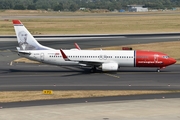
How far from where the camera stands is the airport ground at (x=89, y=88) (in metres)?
38.0

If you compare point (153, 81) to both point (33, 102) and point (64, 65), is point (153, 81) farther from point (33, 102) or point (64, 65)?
point (33, 102)

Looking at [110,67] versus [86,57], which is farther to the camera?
[86,57]

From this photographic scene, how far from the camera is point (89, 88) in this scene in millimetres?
52000

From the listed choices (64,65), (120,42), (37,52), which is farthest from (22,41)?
(120,42)

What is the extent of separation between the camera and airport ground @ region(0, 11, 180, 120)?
1497 inches

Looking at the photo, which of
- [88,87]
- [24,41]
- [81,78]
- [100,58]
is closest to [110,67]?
[100,58]

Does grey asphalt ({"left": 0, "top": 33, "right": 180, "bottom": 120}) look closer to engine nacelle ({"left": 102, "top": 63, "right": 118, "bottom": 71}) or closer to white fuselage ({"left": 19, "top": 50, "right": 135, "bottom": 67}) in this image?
engine nacelle ({"left": 102, "top": 63, "right": 118, "bottom": 71})

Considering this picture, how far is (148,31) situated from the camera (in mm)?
129125

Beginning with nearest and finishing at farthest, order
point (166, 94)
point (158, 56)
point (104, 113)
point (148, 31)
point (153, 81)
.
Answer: point (104, 113) → point (166, 94) → point (153, 81) → point (158, 56) → point (148, 31)

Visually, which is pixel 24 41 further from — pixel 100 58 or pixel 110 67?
pixel 110 67

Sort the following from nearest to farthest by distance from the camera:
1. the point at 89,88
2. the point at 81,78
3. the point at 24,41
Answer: the point at 89,88 < the point at 81,78 < the point at 24,41

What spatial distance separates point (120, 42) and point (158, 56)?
123ft

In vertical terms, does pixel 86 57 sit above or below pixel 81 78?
above

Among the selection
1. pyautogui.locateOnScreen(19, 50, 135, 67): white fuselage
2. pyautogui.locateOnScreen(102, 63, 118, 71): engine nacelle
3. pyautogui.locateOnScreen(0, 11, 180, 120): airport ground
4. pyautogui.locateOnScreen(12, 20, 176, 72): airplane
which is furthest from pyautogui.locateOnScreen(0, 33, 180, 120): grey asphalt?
pyautogui.locateOnScreen(19, 50, 135, 67): white fuselage
